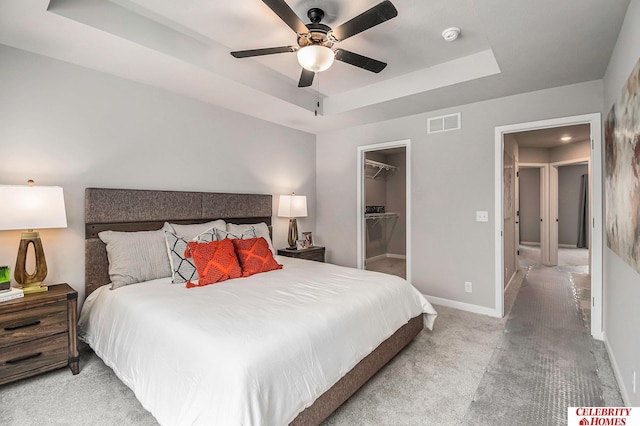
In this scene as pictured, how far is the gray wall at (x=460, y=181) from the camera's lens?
3.26 m

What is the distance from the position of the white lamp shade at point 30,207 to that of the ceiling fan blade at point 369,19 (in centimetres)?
234

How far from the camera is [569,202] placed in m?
8.59

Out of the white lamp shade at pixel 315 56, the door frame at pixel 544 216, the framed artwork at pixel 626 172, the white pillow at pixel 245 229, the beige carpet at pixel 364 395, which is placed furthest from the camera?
the door frame at pixel 544 216

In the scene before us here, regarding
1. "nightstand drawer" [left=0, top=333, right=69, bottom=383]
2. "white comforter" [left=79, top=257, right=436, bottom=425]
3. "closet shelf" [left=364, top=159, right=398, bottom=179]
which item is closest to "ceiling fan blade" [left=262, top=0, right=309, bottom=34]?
"white comforter" [left=79, top=257, right=436, bottom=425]

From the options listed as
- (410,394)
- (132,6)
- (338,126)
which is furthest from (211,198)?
(410,394)

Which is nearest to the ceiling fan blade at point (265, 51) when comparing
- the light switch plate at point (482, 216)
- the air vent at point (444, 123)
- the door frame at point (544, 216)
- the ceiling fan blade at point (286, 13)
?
the ceiling fan blade at point (286, 13)

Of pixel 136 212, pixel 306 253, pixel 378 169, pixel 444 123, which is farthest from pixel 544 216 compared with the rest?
pixel 136 212

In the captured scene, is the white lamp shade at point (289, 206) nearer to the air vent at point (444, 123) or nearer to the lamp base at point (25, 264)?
the air vent at point (444, 123)

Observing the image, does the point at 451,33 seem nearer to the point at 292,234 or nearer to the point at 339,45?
the point at 339,45

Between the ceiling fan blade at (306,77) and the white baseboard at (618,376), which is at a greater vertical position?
the ceiling fan blade at (306,77)

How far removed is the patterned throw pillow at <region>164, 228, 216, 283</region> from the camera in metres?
2.65

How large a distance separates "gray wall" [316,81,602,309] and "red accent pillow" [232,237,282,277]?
2.06 metres

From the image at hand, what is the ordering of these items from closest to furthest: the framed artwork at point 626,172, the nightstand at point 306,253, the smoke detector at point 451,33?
the framed artwork at point 626,172 → the smoke detector at point 451,33 → the nightstand at point 306,253

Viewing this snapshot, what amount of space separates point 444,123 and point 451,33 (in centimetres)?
141
